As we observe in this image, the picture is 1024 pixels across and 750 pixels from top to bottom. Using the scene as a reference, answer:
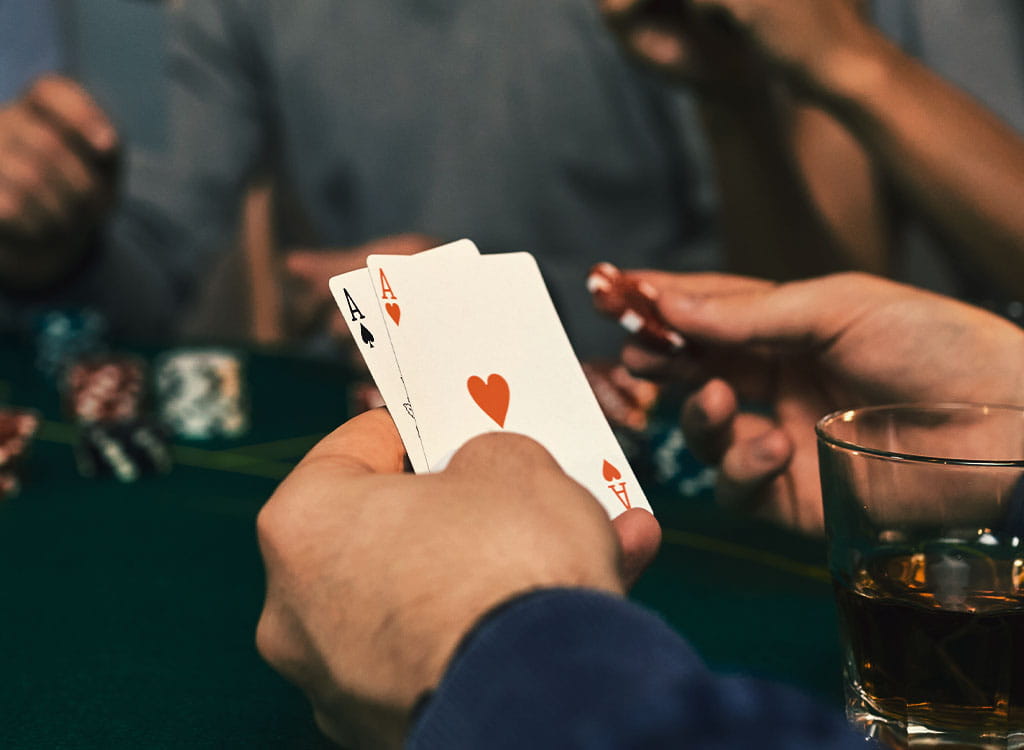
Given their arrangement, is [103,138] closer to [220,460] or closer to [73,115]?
[73,115]

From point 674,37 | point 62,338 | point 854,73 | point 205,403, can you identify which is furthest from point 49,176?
point 854,73

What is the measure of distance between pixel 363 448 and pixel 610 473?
0.25 m

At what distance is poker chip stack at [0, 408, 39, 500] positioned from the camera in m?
1.59

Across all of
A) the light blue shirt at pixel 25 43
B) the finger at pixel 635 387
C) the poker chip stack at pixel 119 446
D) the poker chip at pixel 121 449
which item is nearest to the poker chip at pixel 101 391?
the poker chip stack at pixel 119 446

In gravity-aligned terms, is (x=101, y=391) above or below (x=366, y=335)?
below

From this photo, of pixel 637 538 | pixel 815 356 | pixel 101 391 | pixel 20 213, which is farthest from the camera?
pixel 20 213

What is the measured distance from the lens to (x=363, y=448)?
0.78m

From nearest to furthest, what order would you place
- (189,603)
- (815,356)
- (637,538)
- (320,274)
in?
(637,538) < (189,603) < (815,356) < (320,274)

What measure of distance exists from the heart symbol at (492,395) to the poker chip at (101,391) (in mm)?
1370

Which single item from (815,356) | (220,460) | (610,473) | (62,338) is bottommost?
(62,338)

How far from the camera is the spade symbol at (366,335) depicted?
0.87 meters

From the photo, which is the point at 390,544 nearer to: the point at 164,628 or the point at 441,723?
the point at 441,723

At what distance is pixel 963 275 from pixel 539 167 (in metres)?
1.82

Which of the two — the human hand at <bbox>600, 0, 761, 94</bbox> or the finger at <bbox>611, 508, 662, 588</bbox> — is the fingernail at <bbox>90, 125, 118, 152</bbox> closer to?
the human hand at <bbox>600, 0, 761, 94</bbox>
